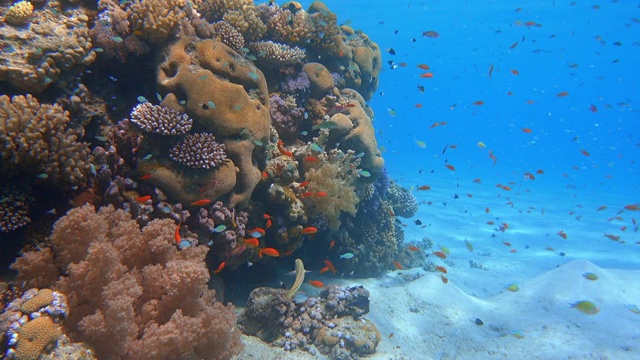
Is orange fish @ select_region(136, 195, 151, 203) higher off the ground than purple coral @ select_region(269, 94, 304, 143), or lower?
lower

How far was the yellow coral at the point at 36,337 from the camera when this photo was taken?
249 centimetres

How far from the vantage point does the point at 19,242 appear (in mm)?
3961

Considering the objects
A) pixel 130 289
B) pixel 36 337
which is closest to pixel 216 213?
pixel 130 289

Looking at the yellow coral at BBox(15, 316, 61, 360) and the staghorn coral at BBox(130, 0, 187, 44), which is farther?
the staghorn coral at BBox(130, 0, 187, 44)

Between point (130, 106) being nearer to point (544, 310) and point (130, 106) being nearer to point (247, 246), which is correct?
point (247, 246)

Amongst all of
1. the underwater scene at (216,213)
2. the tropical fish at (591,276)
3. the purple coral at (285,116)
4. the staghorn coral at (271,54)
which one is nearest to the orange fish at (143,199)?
the underwater scene at (216,213)

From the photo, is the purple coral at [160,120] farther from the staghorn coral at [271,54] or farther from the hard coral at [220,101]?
the staghorn coral at [271,54]

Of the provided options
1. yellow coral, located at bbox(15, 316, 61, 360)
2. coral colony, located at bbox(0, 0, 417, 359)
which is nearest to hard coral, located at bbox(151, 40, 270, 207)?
coral colony, located at bbox(0, 0, 417, 359)

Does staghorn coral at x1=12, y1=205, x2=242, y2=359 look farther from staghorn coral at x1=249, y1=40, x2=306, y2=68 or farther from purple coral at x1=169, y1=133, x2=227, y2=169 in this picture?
staghorn coral at x1=249, y1=40, x2=306, y2=68

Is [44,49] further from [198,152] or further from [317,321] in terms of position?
[317,321]

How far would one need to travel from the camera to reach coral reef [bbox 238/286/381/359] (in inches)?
238

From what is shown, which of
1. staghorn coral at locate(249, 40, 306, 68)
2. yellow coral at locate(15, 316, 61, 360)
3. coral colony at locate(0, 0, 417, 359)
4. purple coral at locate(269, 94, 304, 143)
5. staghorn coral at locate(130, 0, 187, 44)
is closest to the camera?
yellow coral at locate(15, 316, 61, 360)

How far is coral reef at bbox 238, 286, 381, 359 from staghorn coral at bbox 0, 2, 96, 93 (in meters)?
4.77

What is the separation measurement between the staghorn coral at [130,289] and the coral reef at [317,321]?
1.88 m
